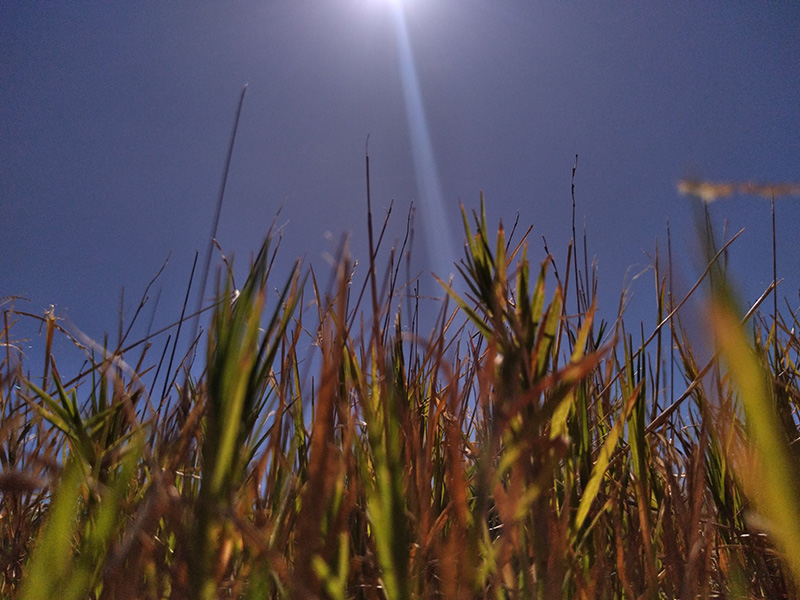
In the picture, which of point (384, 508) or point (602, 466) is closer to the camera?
point (384, 508)

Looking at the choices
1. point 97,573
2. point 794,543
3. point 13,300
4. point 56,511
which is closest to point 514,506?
point 794,543

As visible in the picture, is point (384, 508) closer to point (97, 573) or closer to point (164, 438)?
point (97, 573)

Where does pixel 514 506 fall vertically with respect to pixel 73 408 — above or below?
below

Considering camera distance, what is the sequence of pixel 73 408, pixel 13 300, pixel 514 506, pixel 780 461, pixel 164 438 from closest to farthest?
1. pixel 780 461
2. pixel 514 506
3. pixel 73 408
4. pixel 164 438
5. pixel 13 300

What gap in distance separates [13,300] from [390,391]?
5.05ft

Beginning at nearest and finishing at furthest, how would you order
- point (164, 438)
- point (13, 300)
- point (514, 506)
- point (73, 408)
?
1. point (514, 506)
2. point (73, 408)
3. point (164, 438)
4. point (13, 300)

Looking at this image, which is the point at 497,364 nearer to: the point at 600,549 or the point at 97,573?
the point at 600,549

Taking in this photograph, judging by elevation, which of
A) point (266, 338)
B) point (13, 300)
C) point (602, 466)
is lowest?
point (602, 466)

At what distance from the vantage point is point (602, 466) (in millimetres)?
603

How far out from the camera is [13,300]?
1591 mm

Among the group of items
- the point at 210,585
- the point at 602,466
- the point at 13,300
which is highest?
the point at 13,300

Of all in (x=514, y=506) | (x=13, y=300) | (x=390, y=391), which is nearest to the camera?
(x=514, y=506)

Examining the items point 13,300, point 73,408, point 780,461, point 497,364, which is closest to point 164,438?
point 73,408

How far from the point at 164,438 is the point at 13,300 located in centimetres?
106
